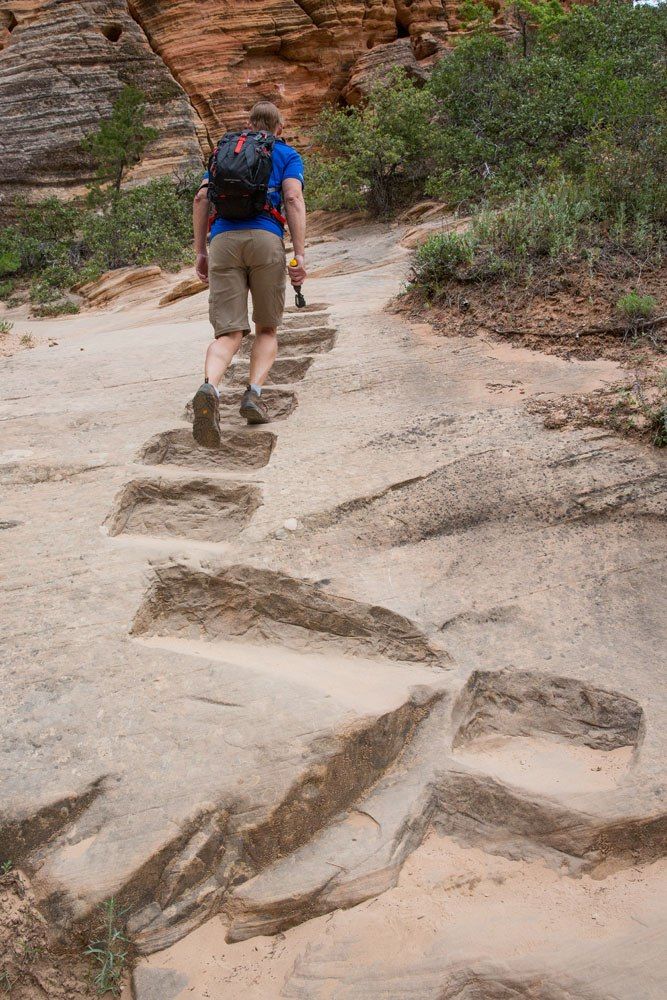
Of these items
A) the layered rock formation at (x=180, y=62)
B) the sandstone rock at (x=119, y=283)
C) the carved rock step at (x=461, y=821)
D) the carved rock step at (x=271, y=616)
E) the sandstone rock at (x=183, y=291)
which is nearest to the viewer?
the carved rock step at (x=461, y=821)

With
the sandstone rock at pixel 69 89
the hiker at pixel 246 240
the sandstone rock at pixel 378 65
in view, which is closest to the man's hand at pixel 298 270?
the hiker at pixel 246 240

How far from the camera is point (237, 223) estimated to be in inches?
169

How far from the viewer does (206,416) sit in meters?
4.07

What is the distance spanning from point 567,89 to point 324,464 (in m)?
10.1

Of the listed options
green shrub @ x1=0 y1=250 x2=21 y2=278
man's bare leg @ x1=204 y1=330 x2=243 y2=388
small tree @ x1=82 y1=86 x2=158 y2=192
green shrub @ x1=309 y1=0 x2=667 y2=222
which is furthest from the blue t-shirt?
small tree @ x1=82 y1=86 x2=158 y2=192

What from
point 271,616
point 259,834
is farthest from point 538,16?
point 259,834

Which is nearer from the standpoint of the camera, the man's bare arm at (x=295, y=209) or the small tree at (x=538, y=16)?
the man's bare arm at (x=295, y=209)

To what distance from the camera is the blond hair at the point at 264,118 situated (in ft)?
14.4

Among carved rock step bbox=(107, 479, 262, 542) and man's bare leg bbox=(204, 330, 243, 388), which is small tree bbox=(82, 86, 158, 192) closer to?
man's bare leg bbox=(204, 330, 243, 388)

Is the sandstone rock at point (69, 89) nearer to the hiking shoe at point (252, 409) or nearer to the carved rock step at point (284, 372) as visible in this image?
the carved rock step at point (284, 372)

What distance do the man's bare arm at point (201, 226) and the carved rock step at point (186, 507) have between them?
1.37 metres

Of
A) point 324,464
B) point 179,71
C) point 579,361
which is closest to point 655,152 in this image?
point 579,361

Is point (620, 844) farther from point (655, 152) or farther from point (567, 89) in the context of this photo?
point (567, 89)

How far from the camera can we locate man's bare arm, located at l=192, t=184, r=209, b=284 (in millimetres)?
4434
